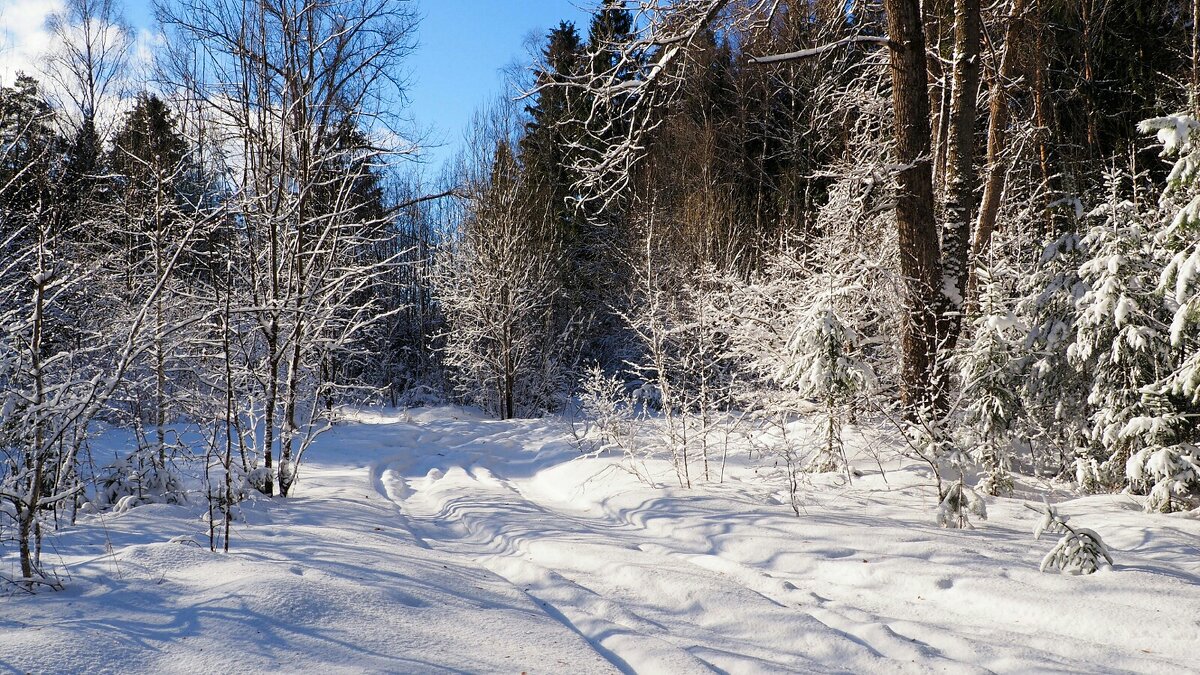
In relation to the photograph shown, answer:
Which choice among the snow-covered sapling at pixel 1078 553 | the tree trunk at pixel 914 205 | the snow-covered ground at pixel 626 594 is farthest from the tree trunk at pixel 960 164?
the snow-covered sapling at pixel 1078 553

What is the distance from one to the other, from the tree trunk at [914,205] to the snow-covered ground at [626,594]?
1.33m

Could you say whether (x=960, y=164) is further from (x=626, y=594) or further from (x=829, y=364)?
(x=626, y=594)

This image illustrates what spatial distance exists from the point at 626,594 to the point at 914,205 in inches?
189

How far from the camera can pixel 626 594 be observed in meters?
4.24

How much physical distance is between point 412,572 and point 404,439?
30.5ft

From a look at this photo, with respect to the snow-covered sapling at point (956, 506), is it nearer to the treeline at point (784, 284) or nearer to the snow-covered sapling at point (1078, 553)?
the treeline at point (784, 284)

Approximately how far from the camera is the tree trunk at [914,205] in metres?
6.47

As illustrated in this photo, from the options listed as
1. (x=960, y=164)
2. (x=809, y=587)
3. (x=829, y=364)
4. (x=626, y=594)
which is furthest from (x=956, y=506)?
(x=960, y=164)

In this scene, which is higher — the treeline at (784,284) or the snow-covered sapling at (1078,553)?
the treeline at (784,284)

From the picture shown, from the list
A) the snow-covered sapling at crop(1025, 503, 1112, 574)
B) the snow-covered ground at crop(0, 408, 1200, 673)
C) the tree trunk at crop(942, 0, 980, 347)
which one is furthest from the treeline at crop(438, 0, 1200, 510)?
the snow-covered sapling at crop(1025, 503, 1112, 574)

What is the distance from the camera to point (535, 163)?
24.1 m

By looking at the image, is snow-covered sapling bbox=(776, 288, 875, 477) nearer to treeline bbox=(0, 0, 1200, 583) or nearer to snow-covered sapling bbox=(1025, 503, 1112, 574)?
treeline bbox=(0, 0, 1200, 583)

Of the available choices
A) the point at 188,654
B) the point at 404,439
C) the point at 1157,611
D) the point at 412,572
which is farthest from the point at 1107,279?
the point at 404,439

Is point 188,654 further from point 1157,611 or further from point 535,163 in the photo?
point 535,163
